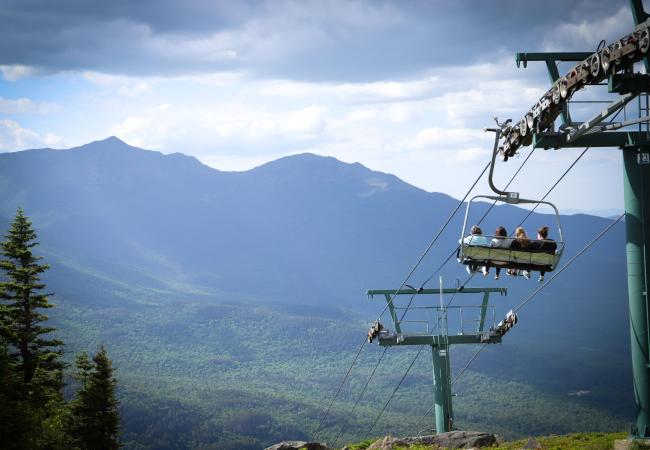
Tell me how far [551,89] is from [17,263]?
33.8m

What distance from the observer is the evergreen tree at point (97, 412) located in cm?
4375

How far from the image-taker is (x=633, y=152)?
67.5ft

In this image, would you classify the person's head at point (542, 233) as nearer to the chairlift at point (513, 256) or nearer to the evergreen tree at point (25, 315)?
the chairlift at point (513, 256)

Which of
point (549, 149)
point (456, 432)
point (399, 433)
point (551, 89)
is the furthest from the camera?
point (399, 433)

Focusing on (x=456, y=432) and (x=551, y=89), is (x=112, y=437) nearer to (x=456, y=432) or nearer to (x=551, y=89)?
A: (x=456, y=432)

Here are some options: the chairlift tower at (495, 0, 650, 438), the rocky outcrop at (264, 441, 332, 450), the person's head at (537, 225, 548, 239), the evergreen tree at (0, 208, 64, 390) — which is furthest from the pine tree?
the chairlift tower at (495, 0, 650, 438)

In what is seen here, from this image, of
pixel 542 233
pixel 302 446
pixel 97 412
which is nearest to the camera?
pixel 542 233

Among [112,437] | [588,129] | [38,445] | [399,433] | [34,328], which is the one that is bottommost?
[399,433]

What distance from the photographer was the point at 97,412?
44.5 metres

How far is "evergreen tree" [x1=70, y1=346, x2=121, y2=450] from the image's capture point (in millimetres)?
43750

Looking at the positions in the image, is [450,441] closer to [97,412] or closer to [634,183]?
[634,183]

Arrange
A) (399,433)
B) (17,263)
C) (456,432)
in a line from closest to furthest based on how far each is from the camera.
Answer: (456,432)
(17,263)
(399,433)

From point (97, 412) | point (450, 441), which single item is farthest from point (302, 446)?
point (97, 412)

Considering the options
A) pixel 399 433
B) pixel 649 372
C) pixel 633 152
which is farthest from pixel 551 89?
pixel 399 433
